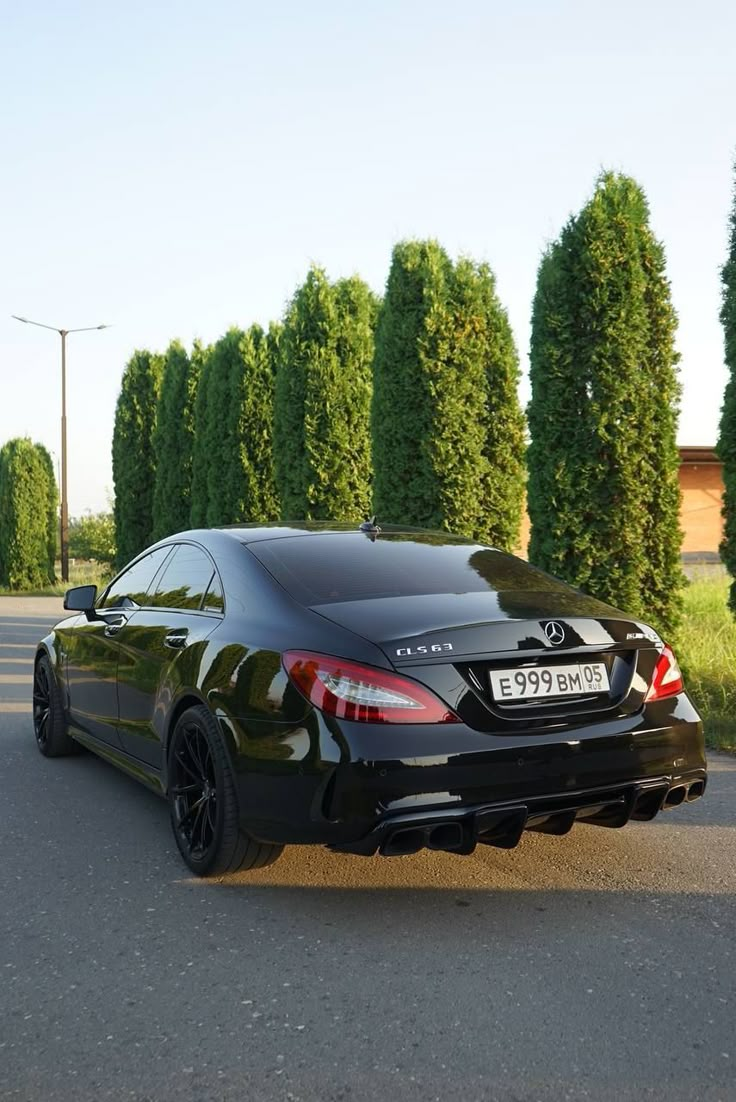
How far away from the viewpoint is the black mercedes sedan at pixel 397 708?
146 inches

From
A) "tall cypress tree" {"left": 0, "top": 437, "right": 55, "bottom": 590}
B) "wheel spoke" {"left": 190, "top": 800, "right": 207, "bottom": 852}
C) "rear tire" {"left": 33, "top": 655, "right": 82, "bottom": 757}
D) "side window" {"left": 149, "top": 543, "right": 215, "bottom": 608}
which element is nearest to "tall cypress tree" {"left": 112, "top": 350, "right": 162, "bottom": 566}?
"tall cypress tree" {"left": 0, "top": 437, "right": 55, "bottom": 590}

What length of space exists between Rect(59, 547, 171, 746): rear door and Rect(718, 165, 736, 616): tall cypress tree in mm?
4545

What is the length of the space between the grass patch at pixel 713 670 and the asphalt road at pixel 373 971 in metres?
2.32

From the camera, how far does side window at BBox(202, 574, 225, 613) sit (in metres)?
4.70

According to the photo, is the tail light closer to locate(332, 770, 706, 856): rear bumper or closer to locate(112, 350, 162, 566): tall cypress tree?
locate(332, 770, 706, 856): rear bumper

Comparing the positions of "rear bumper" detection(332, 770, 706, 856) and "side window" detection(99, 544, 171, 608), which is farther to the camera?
"side window" detection(99, 544, 171, 608)

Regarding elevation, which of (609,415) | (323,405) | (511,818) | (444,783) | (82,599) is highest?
(323,405)

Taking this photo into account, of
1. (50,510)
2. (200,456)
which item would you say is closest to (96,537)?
(50,510)

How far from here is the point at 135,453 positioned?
85.8ft

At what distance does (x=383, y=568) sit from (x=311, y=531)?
709 millimetres

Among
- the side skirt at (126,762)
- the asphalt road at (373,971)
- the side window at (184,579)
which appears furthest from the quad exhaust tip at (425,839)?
the side window at (184,579)

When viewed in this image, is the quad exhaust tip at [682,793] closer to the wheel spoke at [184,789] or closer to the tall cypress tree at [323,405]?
the wheel spoke at [184,789]

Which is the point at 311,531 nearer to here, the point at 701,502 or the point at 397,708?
the point at 397,708

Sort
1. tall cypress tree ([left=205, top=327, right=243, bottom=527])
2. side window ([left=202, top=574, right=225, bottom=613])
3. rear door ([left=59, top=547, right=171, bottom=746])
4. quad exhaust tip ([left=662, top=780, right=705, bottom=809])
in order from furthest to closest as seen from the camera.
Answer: tall cypress tree ([left=205, top=327, right=243, bottom=527]) < rear door ([left=59, top=547, right=171, bottom=746]) < side window ([left=202, top=574, right=225, bottom=613]) < quad exhaust tip ([left=662, top=780, right=705, bottom=809])
